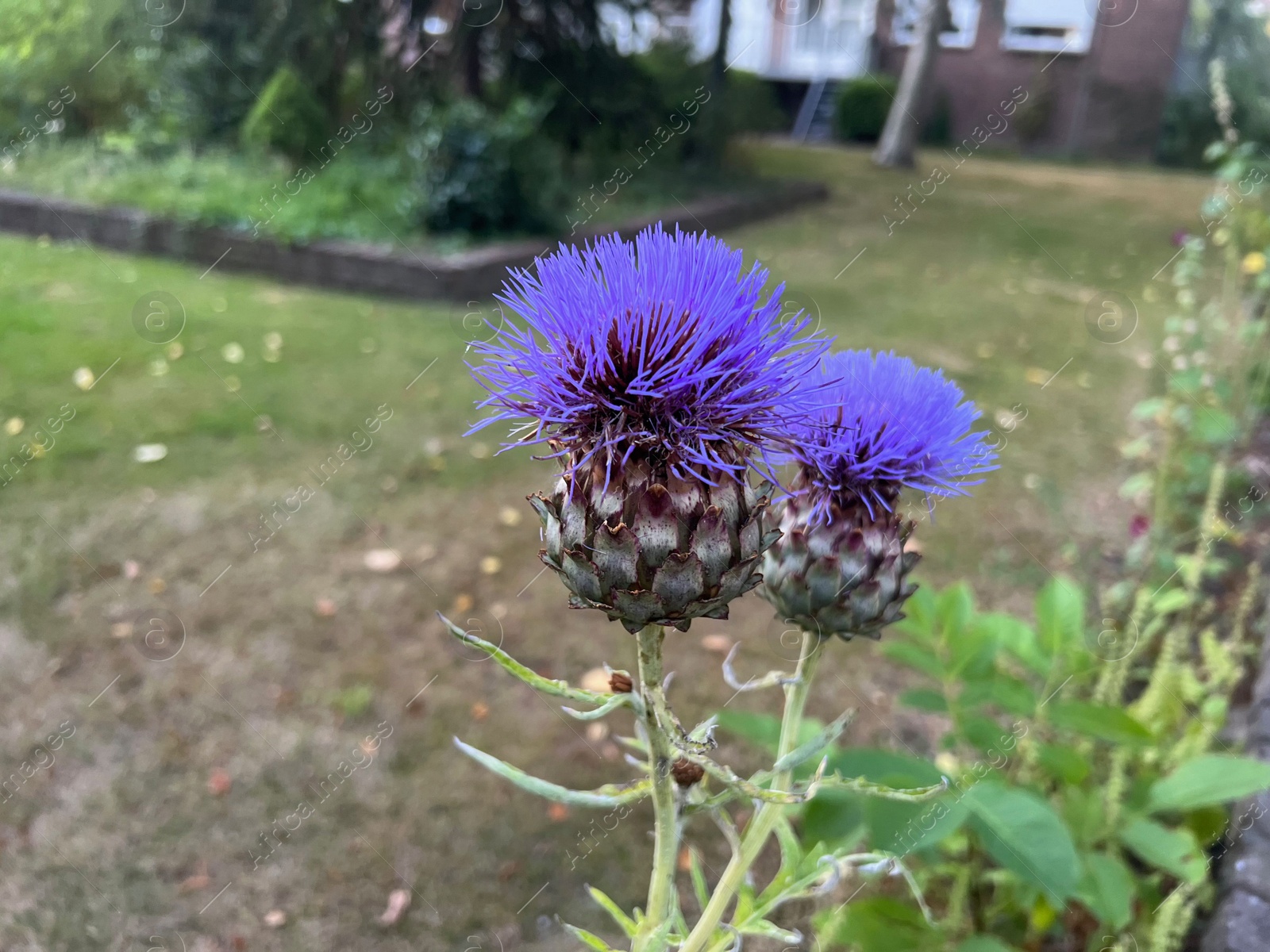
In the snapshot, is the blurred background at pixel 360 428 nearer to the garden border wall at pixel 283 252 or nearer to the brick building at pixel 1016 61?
the garden border wall at pixel 283 252

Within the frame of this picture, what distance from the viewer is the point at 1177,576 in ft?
9.79

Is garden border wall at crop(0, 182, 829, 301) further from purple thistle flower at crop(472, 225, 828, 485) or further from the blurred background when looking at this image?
purple thistle flower at crop(472, 225, 828, 485)

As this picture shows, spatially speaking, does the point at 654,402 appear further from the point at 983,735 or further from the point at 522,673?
the point at 983,735

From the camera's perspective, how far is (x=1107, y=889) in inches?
59.4

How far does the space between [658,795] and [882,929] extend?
2.78 ft

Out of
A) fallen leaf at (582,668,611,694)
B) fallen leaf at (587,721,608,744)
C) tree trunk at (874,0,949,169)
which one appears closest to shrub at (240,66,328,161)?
fallen leaf at (582,668,611,694)

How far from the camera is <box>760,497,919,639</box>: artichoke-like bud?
3.81 feet

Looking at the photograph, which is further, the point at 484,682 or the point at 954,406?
the point at 484,682

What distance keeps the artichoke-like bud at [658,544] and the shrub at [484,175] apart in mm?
6279

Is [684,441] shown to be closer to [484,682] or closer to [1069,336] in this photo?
[484,682]

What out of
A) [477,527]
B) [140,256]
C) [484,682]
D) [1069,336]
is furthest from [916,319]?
[140,256]

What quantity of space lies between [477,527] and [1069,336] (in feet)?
16.0

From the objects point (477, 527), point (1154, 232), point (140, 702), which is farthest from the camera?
point (1154, 232)

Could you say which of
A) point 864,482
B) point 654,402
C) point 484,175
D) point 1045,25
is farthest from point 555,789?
point 1045,25
